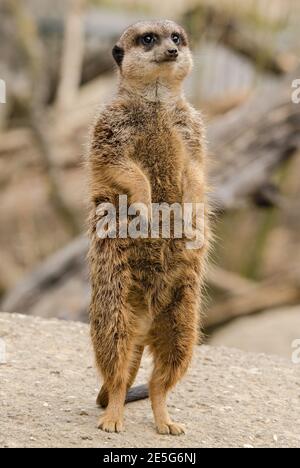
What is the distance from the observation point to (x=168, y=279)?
12.6 feet

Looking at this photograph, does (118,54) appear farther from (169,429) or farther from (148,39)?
(169,429)

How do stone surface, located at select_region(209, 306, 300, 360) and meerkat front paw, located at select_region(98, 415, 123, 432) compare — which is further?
stone surface, located at select_region(209, 306, 300, 360)

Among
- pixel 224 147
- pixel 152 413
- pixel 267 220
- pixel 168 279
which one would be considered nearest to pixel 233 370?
pixel 152 413

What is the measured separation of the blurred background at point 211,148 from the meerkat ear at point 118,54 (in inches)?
137

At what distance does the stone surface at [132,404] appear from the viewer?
3734 mm

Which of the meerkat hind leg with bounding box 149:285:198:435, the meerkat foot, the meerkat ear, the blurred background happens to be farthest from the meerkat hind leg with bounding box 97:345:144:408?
the blurred background

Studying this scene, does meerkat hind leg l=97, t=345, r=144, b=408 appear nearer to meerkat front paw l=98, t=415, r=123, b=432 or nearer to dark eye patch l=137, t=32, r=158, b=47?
meerkat front paw l=98, t=415, r=123, b=432

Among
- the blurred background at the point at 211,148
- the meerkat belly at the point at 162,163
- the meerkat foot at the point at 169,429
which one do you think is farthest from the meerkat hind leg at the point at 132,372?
the blurred background at the point at 211,148

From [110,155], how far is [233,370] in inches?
66.3

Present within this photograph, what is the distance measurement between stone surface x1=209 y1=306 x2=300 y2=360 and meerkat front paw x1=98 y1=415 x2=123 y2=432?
14.0 ft

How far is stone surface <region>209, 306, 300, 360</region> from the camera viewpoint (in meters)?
8.19

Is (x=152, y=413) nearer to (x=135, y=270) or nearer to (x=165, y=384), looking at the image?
(x=165, y=384)

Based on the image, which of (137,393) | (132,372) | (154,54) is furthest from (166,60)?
(137,393)

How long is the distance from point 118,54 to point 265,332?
468 cm
